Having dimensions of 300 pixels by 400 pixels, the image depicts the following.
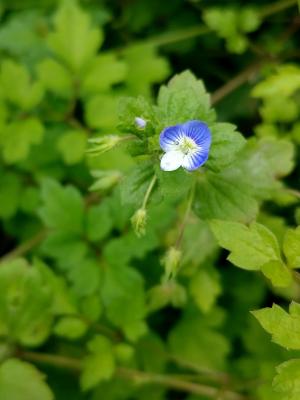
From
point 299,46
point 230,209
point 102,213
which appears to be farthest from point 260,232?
point 299,46

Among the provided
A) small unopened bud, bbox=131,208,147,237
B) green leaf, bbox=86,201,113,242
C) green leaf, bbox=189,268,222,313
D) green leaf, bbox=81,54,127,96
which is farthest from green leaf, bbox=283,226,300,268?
green leaf, bbox=81,54,127,96

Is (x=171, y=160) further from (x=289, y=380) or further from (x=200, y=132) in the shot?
(x=289, y=380)

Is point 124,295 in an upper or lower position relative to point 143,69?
lower

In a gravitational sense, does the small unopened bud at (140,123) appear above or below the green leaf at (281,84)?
below

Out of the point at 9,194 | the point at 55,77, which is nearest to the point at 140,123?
the point at 55,77

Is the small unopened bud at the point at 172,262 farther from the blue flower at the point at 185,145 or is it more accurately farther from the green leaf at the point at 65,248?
the green leaf at the point at 65,248

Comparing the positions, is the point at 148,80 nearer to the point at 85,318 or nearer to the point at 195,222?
the point at 195,222

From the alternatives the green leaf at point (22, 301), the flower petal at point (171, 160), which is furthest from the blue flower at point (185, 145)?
the green leaf at point (22, 301)
